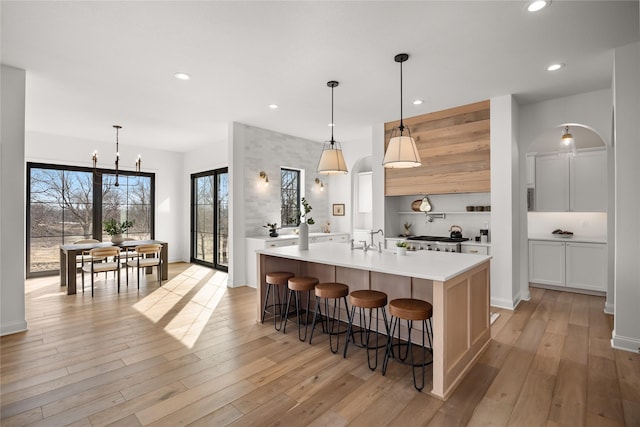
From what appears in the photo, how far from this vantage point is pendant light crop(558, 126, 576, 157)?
4954 millimetres

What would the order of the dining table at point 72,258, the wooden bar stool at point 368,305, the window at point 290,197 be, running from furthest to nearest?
the window at point 290,197
the dining table at point 72,258
the wooden bar stool at point 368,305

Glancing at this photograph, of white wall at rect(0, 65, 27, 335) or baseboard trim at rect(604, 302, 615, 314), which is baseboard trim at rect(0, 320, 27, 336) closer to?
white wall at rect(0, 65, 27, 335)

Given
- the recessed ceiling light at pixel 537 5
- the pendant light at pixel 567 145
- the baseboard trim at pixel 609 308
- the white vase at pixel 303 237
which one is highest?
the recessed ceiling light at pixel 537 5

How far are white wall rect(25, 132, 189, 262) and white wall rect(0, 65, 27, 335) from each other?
8.73 ft

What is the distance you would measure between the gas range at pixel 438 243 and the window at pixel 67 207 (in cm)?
577

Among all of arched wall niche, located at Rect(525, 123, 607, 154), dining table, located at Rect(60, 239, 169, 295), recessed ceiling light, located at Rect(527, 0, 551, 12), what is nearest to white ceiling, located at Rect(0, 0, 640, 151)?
recessed ceiling light, located at Rect(527, 0, 551, 12)

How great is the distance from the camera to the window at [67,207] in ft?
20.4

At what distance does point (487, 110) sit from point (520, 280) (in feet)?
8.12

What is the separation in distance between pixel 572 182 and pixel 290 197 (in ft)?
16.7

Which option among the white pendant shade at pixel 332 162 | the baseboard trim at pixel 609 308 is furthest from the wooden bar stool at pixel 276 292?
the baseboard trim at pixel 609 308

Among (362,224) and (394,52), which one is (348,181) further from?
(394,52)

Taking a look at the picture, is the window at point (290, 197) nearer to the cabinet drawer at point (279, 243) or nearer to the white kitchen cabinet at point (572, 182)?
the cabinet drawer at point (279, 243)

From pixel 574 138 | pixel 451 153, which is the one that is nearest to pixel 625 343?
pixel 451 153

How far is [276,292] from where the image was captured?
13.3 ft
